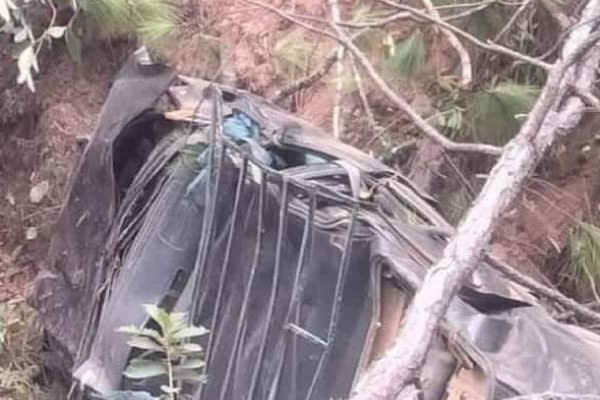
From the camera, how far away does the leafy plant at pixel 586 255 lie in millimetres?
3174

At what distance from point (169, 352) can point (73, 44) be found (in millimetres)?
1544

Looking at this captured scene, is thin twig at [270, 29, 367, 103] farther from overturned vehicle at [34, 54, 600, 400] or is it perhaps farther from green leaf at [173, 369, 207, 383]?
green leaf at [173, 369, 207, 383]

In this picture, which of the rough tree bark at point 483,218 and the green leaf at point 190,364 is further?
the green leaf at point 190,364

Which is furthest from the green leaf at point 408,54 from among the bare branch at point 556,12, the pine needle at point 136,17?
the pine needle at point 136,17

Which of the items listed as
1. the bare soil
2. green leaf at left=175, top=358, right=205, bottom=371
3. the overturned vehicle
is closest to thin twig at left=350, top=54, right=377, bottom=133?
the overturned vehicle

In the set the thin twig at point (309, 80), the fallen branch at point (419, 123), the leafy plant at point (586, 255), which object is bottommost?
the leafy plant at point (586, 255)

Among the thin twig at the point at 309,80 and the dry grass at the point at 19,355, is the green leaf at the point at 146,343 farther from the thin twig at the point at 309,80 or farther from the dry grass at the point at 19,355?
the thin twig at the point at 309,80

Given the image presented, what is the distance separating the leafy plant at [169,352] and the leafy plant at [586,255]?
136 centimetres

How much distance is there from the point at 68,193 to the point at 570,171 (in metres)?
1.60

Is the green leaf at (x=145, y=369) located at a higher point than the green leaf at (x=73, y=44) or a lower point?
lower

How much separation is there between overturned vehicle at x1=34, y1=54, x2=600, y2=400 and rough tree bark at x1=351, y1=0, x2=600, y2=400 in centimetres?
17

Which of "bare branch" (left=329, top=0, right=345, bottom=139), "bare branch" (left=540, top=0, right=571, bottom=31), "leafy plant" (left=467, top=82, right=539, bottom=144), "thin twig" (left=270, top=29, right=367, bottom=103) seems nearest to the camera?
"leafy plant" (left=467, top=82, right=539, bottom=144)

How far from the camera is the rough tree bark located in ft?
4.93

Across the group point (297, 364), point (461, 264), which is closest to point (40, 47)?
point (297, 364)
